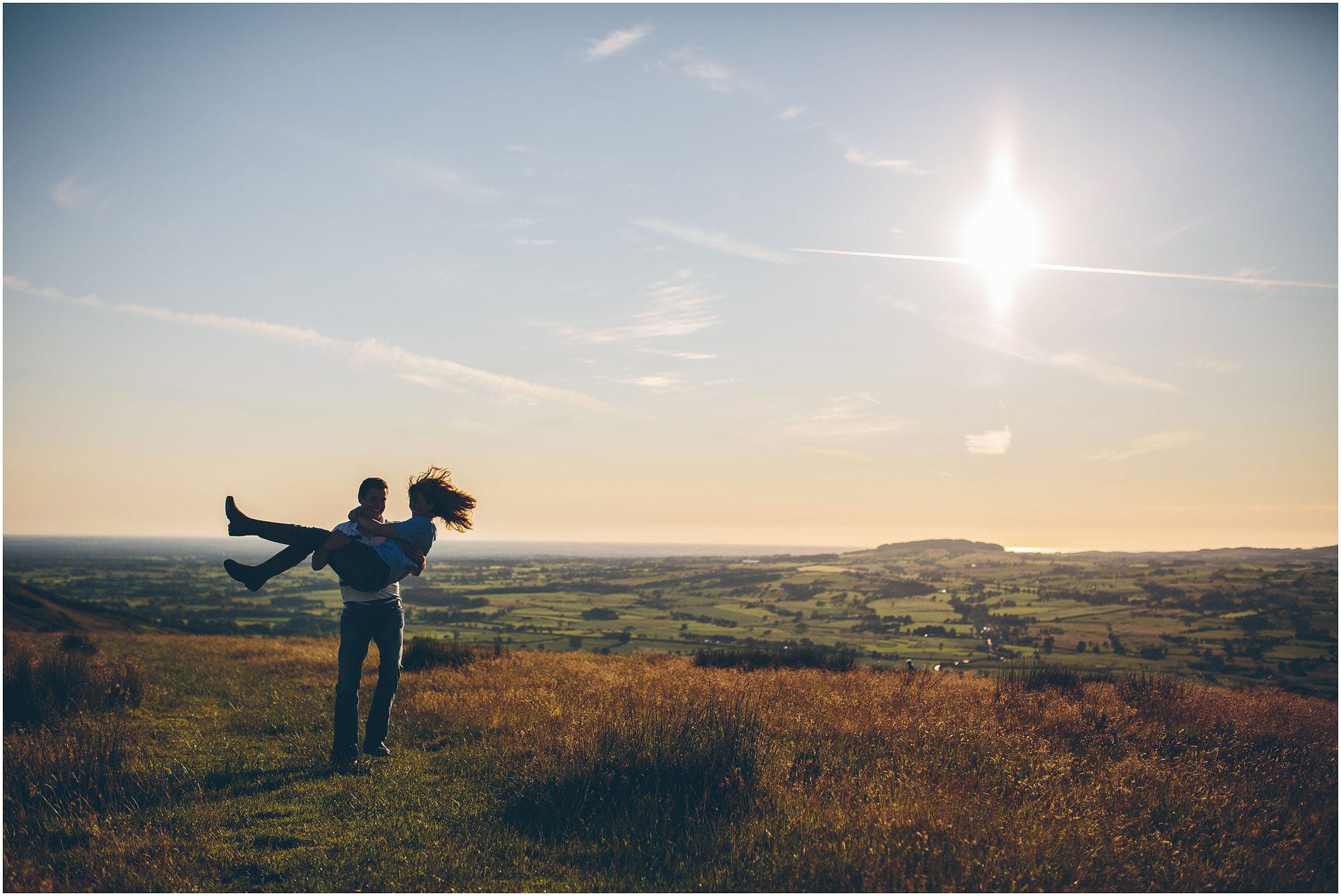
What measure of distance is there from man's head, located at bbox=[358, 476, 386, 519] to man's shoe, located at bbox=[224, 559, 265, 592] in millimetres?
1234

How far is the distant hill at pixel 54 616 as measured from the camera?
85.1ft

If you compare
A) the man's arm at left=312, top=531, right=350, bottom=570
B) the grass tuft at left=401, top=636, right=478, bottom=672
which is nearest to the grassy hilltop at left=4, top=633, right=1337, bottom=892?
the man's arm at left=312, top=531, right=350, bottom=570

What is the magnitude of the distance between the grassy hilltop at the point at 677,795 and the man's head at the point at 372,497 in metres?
2.76

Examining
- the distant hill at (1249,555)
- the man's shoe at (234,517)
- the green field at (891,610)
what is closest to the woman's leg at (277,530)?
the man's shoe at (234,517)

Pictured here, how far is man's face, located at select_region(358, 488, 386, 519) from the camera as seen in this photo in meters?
7.64

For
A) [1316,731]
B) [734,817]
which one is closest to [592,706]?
[734,817]

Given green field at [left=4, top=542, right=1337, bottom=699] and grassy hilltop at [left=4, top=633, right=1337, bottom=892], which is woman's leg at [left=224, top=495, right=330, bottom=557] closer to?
grassy hilltop at [left=4, top=633, right=1337, bottom=892]

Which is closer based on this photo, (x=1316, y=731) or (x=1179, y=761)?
(x=1179, y=761)

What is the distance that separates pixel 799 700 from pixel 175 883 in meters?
7.56

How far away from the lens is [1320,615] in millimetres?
43719

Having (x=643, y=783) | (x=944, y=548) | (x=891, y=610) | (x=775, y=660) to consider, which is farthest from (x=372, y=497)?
(x=944, y=548)

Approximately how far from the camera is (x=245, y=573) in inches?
294

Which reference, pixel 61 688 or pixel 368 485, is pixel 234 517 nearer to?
pixel 368 485

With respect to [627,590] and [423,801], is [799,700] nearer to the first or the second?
[423,801]
